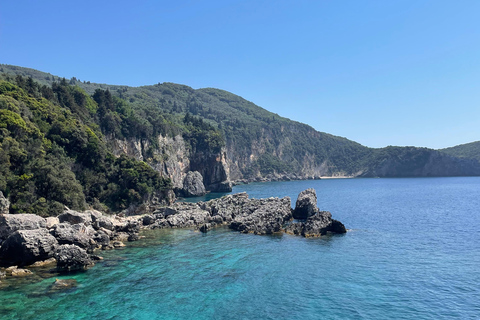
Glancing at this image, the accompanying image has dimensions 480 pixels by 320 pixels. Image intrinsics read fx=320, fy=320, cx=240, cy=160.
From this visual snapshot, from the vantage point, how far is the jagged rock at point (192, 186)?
3868 inches

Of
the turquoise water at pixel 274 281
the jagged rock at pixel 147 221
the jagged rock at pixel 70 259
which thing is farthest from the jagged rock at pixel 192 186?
the jagged rock at pixel 70 259

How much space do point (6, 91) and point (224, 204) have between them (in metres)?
41.9

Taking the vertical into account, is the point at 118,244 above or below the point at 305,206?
below

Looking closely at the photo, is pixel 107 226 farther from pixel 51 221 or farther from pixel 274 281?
pixel 274 281

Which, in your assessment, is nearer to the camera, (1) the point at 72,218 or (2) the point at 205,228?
(1) the point at 72,218

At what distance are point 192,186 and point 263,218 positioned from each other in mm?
54268

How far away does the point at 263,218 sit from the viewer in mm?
48219

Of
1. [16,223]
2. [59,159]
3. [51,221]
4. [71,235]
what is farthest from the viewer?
[59,159]

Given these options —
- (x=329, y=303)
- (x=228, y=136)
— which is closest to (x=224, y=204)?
(x=329, y=303)

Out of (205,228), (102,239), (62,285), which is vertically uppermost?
(102,239)

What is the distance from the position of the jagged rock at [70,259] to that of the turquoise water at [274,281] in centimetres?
141

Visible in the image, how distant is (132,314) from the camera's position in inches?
819

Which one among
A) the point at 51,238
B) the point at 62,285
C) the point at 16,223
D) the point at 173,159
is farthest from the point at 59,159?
the point at 173,159

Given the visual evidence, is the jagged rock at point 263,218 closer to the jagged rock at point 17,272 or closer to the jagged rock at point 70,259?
the jagged rock at point 70,259
